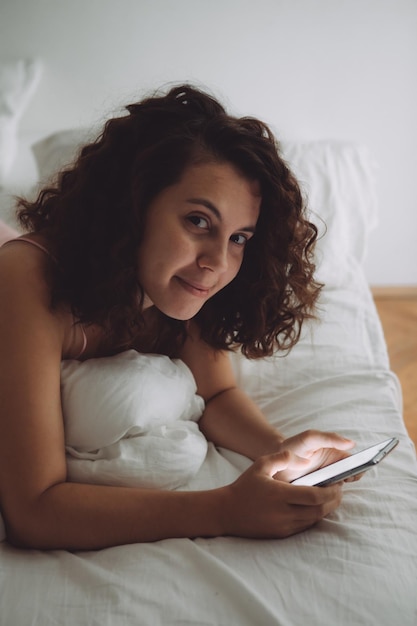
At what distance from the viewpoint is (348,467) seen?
79 centimetres

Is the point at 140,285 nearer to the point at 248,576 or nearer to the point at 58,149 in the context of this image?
the point at 248,576

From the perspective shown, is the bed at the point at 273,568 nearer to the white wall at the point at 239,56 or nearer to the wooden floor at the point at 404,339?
the wooden floor at the point at 404,339

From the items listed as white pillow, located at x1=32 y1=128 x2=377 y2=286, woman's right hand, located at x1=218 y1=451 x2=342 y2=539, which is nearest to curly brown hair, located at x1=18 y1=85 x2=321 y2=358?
woman's right hand, located at x1=218 y1=451 x2=342 y2=539

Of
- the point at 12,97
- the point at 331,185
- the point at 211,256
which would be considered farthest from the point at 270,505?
the point at 12,97

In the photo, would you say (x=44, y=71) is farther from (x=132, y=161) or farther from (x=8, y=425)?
(x=8, y=425)

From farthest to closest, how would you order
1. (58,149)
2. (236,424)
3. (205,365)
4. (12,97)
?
1. (12,97)
2. (58,149)
3. (205,365)
4. (236,424)

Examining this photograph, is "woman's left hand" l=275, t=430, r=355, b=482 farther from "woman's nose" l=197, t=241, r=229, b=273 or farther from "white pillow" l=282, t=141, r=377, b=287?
"white pillow" l=282, t=141, r=377, b=287

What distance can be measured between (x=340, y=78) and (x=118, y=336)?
4.47 ft

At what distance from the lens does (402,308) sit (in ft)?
7.72

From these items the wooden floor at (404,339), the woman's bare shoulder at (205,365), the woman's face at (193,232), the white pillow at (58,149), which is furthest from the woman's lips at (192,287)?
the wooden floor at (404,339)

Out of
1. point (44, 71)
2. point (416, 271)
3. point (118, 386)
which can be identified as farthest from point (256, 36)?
point (118, 386)

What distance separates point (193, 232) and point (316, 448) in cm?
36

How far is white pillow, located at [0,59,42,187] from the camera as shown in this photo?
67.0 inches

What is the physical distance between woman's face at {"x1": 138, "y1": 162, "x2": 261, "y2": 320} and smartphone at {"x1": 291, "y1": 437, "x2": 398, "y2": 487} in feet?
0.94
